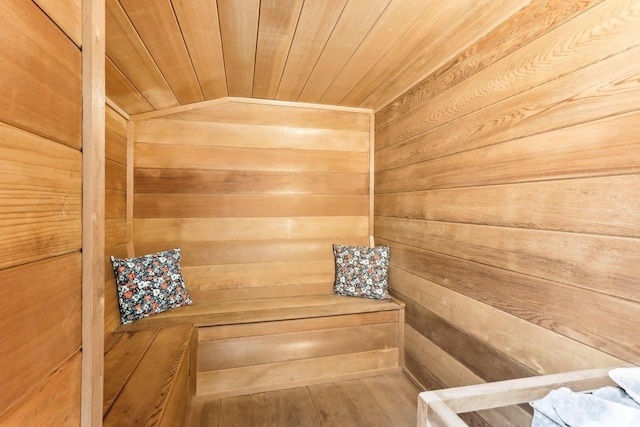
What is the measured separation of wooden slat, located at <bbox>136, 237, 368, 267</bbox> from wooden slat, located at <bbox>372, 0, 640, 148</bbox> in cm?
134

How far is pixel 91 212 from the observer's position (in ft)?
2.18

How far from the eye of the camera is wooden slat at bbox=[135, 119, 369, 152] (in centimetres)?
229

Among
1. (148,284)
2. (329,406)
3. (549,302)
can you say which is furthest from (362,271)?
(148,284)

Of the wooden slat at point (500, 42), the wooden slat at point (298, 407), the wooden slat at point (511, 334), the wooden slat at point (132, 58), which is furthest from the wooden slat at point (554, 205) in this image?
the wooden slat at point (132, 58)

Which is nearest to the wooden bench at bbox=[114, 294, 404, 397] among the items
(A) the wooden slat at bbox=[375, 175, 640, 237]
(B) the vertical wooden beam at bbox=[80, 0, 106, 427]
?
(A) the wooden slat at bbox=[375, 175, 640, 237]

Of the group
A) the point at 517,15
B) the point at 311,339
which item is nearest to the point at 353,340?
the point at 311,339

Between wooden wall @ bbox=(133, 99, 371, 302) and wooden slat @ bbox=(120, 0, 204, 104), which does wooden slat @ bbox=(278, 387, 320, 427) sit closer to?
wooden wall @ bbox=(133, 99, 371, 302)

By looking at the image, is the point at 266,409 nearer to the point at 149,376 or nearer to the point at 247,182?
the point at 149,376

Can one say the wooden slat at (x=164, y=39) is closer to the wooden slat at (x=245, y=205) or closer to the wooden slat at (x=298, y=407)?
the wooden slat at (x=245, y=205)

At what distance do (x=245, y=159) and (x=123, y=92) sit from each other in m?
0.89

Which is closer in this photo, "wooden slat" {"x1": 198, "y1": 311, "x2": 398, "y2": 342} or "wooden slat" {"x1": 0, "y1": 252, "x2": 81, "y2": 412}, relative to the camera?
"wooden slat" {"x1": 0, "y1": 252, "x2": 81, "y2": 412}

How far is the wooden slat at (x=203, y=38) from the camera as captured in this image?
1275 millimetres

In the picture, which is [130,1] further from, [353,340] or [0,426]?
[353,340]

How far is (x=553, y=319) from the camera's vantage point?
1139 millimetres
